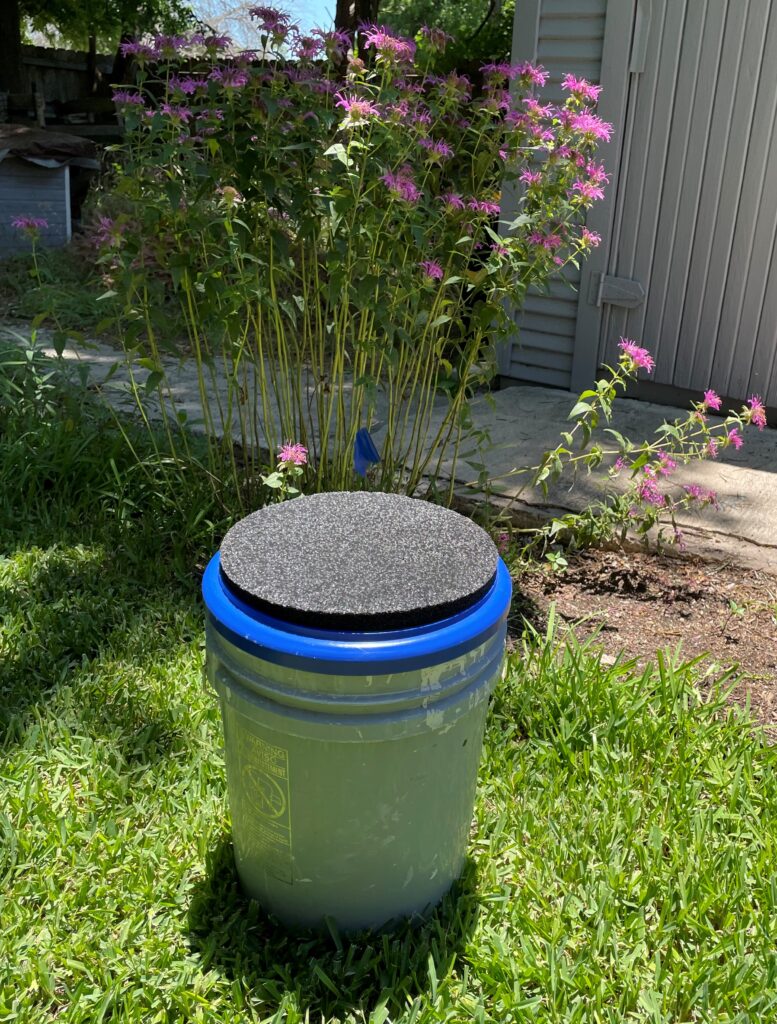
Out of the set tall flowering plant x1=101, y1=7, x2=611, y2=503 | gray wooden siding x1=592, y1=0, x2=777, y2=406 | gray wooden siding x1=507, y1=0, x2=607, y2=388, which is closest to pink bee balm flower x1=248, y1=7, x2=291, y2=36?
tall flowering plant x1=101, y1=7, x2=611, y2=503

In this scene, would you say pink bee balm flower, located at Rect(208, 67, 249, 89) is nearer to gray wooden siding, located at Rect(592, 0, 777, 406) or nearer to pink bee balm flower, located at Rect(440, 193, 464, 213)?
pink bee balm flower, located at Rect(440, 193, 464, 213)

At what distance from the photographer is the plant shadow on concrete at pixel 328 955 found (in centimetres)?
182

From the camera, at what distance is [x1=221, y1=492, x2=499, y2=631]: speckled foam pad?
1.63 m

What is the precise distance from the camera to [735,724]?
99.3 inches

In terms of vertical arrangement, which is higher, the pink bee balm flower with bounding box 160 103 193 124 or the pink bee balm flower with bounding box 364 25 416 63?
the pink bee balm flower with bounding box 364 25 416 63

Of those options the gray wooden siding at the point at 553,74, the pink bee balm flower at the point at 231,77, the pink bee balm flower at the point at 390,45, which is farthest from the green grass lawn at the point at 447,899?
the gray wooden siding at the point at 553,74

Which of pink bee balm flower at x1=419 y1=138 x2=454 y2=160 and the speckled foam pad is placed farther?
pink bee balm flower at x1=419 y1=138 x2=454 y2=160

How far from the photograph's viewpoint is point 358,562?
178 cm

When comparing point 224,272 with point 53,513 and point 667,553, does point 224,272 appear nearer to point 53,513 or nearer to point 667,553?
point 53,513

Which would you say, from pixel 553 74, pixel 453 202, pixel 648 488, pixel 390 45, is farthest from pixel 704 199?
pixel 390 45

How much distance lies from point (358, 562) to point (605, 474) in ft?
8.50

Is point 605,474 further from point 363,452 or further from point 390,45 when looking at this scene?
point 390,45

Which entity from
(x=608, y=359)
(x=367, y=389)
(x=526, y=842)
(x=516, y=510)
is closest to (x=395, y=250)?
(x=367, y=389)

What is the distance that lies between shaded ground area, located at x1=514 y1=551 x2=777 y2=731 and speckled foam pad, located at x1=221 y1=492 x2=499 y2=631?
1199 mm
